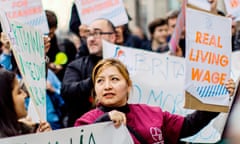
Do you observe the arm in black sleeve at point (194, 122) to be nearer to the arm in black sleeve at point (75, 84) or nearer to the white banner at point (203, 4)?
the arm in black sleeve at point (75, 84)

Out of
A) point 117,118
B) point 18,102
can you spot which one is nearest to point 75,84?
point 18,102

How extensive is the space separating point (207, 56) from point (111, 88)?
760 millimetres

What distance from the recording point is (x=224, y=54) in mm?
5770

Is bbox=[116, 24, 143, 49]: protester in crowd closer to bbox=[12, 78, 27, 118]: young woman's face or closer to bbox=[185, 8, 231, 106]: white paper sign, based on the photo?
bbox=[185, 8, 231, 106]: white paper sign

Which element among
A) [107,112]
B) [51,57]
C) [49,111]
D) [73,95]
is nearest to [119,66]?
[107,112]

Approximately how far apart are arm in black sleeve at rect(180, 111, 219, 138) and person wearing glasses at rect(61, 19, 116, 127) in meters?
1.15

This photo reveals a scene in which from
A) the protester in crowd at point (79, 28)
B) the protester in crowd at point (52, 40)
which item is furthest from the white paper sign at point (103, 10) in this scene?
the protester in crowd at point (52, 40)

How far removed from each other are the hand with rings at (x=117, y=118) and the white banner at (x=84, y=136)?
2 centimetres

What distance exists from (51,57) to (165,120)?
2.65 m

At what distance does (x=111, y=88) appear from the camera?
5.26 m

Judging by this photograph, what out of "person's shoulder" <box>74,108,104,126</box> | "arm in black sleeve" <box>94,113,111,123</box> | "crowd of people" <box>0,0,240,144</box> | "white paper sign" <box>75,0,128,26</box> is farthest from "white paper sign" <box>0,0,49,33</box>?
"arm in black sleeve" <box>94,113,111,123</box>

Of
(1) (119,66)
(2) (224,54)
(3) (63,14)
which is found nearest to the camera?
(1) (119,66)

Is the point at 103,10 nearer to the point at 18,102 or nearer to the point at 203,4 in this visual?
the point at 203,4

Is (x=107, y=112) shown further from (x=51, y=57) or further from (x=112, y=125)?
(x=51, y=57)
